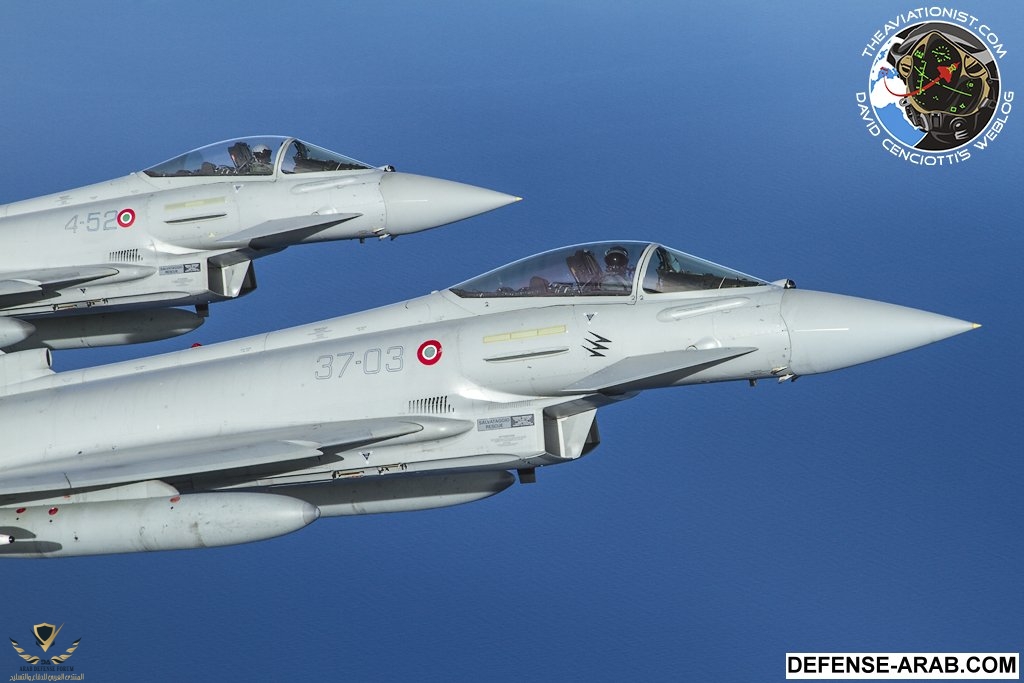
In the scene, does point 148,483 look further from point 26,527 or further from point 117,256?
point 117,256

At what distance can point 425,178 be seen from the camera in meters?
20.3

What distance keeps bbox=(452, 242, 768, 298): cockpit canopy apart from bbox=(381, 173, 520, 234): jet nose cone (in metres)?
4.32

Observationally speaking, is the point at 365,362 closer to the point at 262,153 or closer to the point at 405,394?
the point at 405,394

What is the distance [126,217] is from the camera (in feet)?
66.1

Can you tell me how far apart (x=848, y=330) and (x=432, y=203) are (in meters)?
6.84

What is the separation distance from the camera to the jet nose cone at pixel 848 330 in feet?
47.1

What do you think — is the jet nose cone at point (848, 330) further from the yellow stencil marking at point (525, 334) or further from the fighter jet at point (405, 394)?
the yellow stencil marking at point (525, 334)

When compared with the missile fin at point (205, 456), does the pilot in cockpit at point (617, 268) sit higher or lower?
higher

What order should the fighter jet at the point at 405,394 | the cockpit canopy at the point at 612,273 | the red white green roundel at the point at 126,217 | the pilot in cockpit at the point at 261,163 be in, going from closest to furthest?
the fighter jet at the point at 405,394, the cockpit canopy at the point at 612,273, the red white green roundel at the point at 126,217, the pilot in cockpit at the point at 261,163

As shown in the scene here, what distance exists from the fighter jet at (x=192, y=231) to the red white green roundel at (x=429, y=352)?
15.0 ft

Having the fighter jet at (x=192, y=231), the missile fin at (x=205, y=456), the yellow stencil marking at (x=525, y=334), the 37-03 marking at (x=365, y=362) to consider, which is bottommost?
the missile fin at (x=205, y=456)

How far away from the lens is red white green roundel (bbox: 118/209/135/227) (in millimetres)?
20109

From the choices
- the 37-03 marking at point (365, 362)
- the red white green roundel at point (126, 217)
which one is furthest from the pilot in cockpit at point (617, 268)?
the red white green roundel at point (126, 217)

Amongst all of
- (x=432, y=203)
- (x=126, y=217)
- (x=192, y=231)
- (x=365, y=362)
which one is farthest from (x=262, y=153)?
(x=365, y=362)
